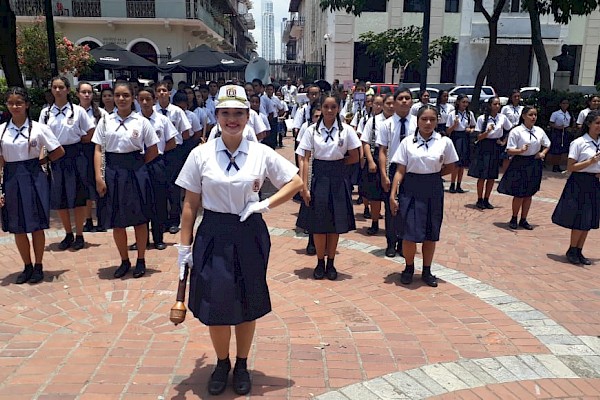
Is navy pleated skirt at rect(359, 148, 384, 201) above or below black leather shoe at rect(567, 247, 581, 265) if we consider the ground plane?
above

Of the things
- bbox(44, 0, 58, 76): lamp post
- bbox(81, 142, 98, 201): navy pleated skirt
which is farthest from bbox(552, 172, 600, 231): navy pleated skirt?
bbox(44, 0, 58, 76): lamp post

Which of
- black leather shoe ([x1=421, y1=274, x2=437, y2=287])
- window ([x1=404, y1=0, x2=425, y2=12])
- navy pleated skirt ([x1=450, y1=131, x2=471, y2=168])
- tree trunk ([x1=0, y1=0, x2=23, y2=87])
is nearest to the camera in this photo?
black leather shoe ([x1=421, y1=274, x2=437, y2=287])

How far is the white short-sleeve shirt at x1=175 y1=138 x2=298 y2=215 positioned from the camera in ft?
10.9

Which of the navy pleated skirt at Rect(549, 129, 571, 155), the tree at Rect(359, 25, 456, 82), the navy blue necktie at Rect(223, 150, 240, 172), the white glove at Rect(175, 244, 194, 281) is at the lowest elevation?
the navy pleated skirt at Rect(549, 129, 571, 155)

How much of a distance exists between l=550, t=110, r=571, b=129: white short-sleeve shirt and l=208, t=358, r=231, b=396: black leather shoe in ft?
37.0

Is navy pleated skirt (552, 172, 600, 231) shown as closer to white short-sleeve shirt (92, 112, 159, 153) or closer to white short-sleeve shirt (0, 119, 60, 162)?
white short-sleeve shirt (92, 112, 159, 153)

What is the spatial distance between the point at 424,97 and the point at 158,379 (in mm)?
7822

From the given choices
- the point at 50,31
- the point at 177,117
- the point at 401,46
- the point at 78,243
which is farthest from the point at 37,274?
the point at 401,46

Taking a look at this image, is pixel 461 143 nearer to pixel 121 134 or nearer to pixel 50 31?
pixel 121 134

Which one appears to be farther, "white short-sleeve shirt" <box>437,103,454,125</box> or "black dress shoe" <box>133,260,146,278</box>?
"white short-sleeve shirt" <box>437,103,454,125</box>

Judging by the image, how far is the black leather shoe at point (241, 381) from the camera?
3615 millimetres

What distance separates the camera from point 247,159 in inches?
134

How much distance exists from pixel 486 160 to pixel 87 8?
24.5 metres

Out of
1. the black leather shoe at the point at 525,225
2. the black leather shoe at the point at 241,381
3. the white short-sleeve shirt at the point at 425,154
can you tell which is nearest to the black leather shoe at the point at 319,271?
the white short-sleeve shirt at the point at 425,154
